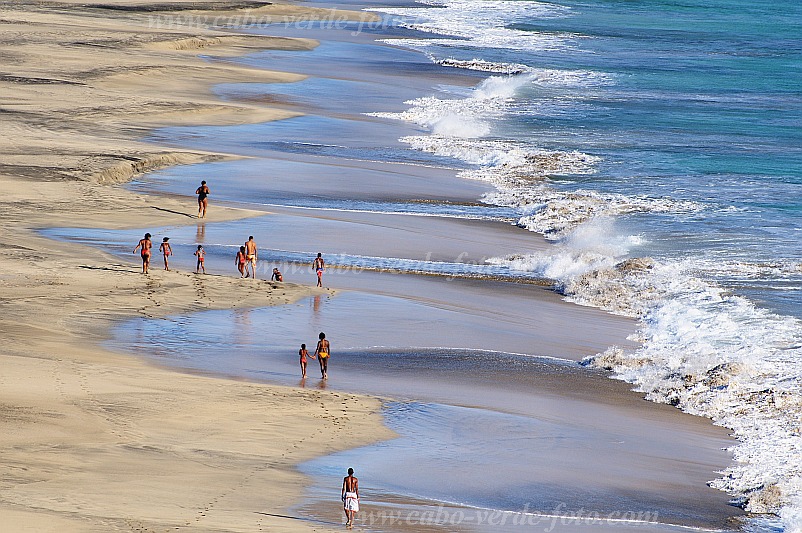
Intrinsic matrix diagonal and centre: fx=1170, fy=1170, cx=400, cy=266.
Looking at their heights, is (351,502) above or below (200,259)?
below

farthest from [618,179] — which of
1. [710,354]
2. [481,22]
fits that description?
[481,22]

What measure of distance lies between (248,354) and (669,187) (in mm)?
17949

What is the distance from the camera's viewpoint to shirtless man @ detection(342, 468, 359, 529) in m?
11.1

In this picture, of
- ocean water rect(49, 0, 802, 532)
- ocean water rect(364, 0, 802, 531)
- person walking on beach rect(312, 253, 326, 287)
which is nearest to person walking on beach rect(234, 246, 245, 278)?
person walking on beach rect(312, 253, 326, 287)

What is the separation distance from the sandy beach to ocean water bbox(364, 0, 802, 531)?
794 millimetres

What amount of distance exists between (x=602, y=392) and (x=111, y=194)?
12.4 m

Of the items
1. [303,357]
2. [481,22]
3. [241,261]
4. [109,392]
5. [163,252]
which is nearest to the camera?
[109,392]

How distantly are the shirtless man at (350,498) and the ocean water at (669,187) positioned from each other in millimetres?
4485

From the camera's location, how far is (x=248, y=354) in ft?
52.7

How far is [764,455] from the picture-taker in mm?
14438

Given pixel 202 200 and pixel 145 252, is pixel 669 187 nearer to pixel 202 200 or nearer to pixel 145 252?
pixel 202 200

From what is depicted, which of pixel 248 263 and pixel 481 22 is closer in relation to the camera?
pixel 248 263

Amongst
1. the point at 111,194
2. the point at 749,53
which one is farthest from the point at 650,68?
the point at 111,194

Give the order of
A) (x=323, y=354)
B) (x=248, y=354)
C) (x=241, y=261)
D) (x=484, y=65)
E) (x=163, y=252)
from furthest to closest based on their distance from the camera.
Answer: (x=484, y=65) < (x=241, y=261) < (x=163, y=252) < (x=248, y=354) < (x=323, y=354)
